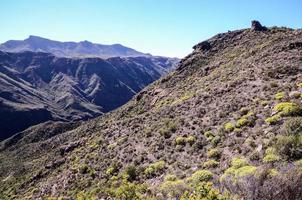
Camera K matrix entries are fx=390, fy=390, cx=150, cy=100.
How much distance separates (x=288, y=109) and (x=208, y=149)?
603cm

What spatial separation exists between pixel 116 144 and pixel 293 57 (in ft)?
68.0

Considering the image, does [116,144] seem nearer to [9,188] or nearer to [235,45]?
[9,188]

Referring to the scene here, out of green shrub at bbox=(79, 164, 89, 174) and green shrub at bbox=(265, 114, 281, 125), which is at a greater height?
green shrub at bbox=(265, 114, 281, 125)

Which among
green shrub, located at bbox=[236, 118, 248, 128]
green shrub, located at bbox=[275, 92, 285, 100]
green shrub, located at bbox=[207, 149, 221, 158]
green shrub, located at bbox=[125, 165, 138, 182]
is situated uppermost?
green shrub, located at bbox=[275, 92, 285, 100]

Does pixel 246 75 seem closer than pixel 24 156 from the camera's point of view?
Yes

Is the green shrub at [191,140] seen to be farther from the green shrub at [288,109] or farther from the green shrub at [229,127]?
the green shrub at [288,109]

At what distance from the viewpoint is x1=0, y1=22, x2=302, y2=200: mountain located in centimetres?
1694

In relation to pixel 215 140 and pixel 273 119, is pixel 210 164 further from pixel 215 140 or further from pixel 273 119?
pixel 273 119

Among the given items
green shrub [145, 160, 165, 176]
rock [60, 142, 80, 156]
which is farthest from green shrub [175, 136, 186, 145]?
rock [60, 142, 80, 156]

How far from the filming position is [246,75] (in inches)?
1649

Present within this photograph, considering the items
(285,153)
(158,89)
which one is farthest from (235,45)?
(285,153)

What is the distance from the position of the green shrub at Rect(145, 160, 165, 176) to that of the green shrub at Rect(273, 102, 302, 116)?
9036 millimetres

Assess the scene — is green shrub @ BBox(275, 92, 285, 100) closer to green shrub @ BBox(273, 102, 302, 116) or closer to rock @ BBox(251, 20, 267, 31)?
green shrub @ BBox(273, 102, 302, 116)

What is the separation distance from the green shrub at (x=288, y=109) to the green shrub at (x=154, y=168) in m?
9.04
